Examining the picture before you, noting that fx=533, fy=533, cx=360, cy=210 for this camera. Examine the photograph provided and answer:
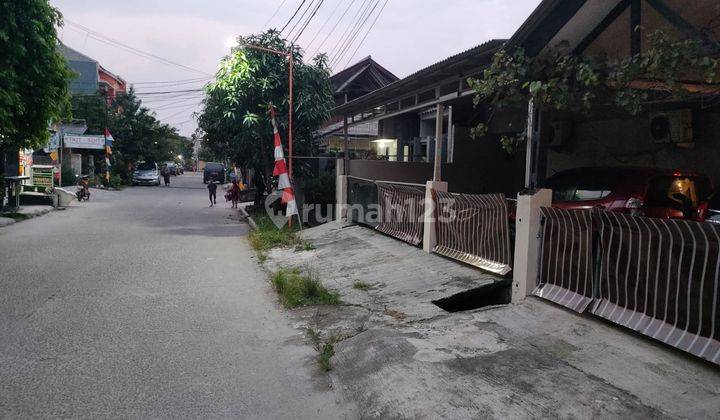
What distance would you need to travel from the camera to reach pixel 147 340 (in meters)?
5.42

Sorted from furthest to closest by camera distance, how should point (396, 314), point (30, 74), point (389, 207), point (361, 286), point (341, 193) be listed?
point (341, 193) → point (30, 74) → point (389, 207) → point (361, 286) → point (396, 314)

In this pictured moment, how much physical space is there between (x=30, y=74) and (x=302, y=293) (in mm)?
9500

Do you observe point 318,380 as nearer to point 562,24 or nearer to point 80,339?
point 80,339

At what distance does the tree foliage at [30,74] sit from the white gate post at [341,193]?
7.11 metres

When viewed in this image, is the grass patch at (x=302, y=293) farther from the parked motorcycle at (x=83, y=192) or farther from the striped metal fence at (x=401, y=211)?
the parked motorcycle at (x=83, y=192)

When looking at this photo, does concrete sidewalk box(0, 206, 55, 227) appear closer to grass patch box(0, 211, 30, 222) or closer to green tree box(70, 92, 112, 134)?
grass patch box(0, 211, 30, 222)

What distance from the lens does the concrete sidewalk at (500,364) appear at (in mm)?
3617

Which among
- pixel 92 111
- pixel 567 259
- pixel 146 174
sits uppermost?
pixel 92 111

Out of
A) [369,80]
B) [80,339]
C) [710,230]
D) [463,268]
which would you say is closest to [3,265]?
[80,339]

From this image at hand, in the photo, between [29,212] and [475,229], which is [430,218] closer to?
[475,229]

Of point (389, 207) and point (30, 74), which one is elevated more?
point (30, 74)

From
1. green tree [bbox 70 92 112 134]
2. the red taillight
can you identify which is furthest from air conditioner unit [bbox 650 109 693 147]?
green tree [bbox 70 92 112 134]

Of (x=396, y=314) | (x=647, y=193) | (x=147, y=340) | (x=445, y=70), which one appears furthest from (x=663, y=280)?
(x=445, y=70)

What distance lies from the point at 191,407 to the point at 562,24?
5917mm
